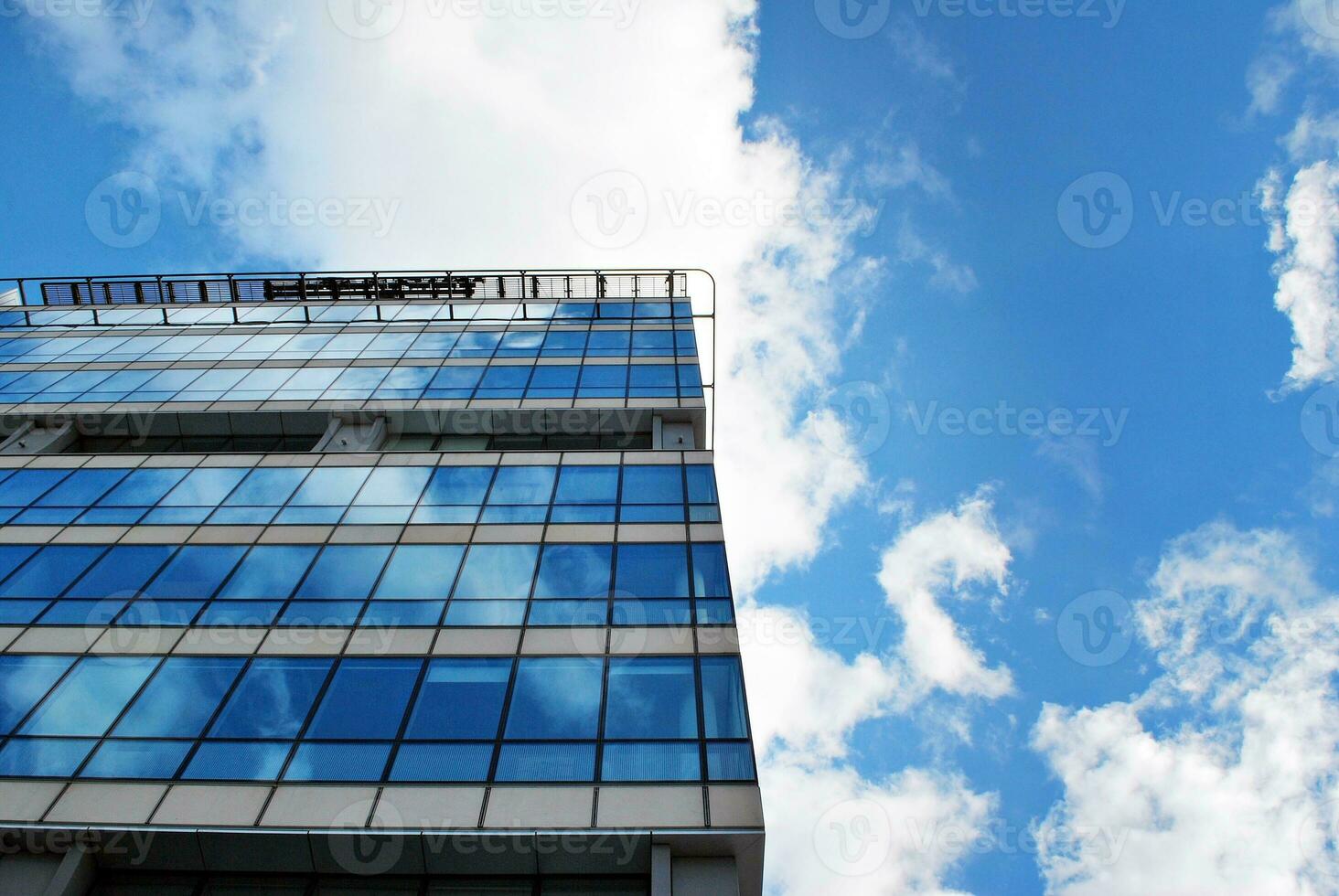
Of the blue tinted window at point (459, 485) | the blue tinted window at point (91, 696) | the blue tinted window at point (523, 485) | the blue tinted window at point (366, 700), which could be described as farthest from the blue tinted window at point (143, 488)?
the blue tinted window at point (366, 700)

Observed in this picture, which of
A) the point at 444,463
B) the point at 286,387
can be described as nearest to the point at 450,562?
the point at 444,463

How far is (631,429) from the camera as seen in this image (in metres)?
24.9

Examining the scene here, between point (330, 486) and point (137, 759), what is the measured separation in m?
8.49

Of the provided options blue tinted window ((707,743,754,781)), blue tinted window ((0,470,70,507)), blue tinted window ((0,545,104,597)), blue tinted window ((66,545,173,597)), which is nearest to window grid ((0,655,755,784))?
blue tinted window ((707,743,754,781))

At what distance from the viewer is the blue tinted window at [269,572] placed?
1684 cm

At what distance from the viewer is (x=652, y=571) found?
56.5 ft

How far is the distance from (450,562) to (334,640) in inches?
115

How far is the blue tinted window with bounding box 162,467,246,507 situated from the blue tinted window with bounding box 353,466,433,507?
3385 millimetres

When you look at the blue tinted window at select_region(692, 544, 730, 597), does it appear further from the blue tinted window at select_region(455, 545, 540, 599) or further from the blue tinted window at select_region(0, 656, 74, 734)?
the blue tinted window at select_region(0, 656, 74, 734)

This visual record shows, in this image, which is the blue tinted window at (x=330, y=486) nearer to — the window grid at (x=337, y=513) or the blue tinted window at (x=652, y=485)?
the window grid at (x=337, y=513)

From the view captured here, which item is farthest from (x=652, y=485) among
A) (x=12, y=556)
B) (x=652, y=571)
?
(x=12, y=556)

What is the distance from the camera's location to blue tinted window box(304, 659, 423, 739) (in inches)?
534

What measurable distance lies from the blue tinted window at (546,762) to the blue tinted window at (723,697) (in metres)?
1.99

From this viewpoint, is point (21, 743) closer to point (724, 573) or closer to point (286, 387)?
point (724, 573)
